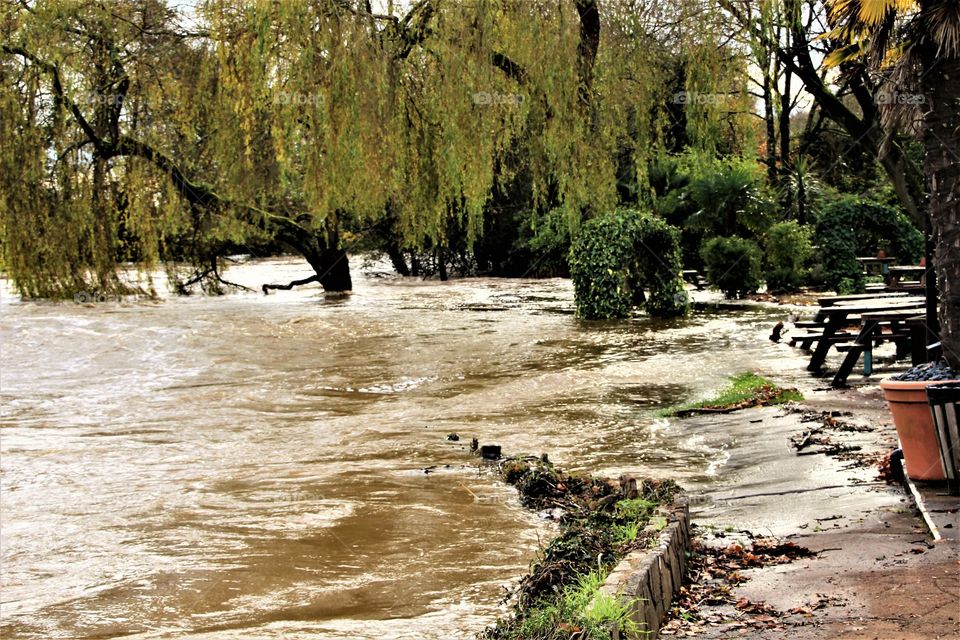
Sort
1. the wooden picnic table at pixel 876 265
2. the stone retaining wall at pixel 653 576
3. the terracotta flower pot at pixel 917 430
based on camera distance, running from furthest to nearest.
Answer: the wooden picnic table at pixel 876 265
the terracotta flower pot at pixel 917 430
the stone retaining wall at pixel 653 576

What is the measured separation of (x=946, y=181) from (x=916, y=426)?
5.72ft

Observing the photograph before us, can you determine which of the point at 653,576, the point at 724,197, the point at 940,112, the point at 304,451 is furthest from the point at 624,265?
the point at 653,576

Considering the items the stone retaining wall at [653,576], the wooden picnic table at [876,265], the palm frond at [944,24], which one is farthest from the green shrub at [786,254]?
the stone retaining wall at [653,576]

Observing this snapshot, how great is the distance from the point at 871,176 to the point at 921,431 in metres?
35.5

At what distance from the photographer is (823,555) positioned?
19.4 feet

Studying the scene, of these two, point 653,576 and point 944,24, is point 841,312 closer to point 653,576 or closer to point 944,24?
point 944,24

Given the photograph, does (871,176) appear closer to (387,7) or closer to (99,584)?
(387,7)

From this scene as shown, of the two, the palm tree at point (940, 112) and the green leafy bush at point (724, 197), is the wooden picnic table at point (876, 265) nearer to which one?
the green leafy bush at point (724, 197)

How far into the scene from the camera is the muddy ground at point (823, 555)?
4773 mm

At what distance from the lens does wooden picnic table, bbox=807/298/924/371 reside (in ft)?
43.6

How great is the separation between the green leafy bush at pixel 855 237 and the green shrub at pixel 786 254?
504 mm

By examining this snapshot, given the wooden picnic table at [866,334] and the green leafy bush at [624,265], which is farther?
the green leafy bush at [624,265]

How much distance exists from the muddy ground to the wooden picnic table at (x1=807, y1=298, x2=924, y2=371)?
436cm

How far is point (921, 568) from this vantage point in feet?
17.5
